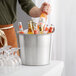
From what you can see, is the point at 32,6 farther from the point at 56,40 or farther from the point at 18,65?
the point at 56,40

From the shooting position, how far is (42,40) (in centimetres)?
140

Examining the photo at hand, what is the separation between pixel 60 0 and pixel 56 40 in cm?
57

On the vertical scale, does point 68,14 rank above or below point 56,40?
above

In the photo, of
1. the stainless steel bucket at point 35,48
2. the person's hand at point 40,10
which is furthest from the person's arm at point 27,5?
the stainless steel bucket at point 35,48

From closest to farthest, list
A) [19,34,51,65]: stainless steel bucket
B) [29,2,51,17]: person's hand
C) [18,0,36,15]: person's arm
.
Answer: [19,34,51,65]: stainless steel bucket → [29,2,51,17]: person's hand → [18,0,36,15]: person's arm

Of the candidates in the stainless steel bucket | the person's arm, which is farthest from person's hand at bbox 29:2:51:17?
the stainless steel bucket

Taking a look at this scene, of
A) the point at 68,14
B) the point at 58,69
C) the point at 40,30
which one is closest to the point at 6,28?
the point at 40,30

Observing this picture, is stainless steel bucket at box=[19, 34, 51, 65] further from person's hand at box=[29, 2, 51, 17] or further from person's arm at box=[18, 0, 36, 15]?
person's arm at box=[18, 0, 36, 15]

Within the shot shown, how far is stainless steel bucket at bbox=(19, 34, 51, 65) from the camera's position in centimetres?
139

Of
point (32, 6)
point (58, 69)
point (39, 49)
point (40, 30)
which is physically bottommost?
point (58, 69)

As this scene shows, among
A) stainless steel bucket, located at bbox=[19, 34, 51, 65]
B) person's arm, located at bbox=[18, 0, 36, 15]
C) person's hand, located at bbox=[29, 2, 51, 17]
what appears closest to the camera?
stainless steel bucket, located at bbox=[19, 34, 51, 65]

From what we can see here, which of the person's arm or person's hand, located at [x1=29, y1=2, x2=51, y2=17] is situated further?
the person's arm

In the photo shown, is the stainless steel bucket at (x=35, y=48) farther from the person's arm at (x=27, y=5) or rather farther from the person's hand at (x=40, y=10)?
the person's arm at (x=27, y=5)

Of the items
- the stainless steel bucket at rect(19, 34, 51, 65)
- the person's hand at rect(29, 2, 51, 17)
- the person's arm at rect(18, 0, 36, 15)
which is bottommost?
the stainless steel bucket at rect(19, 34, 51, 65)
